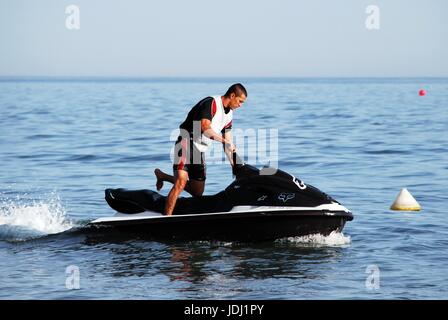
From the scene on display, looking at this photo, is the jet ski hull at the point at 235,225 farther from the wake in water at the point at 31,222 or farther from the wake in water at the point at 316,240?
the wake in water at the point at 31,222

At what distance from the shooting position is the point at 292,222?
33.0 feet

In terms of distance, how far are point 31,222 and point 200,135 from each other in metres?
3.15

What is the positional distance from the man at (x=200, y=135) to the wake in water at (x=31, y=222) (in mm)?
2093

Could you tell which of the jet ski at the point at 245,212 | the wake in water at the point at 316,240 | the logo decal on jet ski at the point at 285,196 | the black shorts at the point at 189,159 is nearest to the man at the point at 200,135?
the black shorts at the point at 189,159

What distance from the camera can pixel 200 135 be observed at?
1024cm

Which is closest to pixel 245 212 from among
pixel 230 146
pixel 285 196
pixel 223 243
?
pixel 285 196

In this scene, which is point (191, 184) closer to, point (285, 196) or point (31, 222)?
point (285, 196)

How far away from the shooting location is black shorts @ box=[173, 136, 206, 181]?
33.7ft

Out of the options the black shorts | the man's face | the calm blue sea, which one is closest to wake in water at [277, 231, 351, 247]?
the calm blue sea

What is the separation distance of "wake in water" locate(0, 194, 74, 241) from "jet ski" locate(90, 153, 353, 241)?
4.43ft

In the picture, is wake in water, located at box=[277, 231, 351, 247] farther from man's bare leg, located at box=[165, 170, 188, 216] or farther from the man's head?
the man's head

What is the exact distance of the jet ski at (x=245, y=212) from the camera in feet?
32.7

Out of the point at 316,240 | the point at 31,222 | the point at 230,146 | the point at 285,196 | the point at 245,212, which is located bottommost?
the point at 31,222
